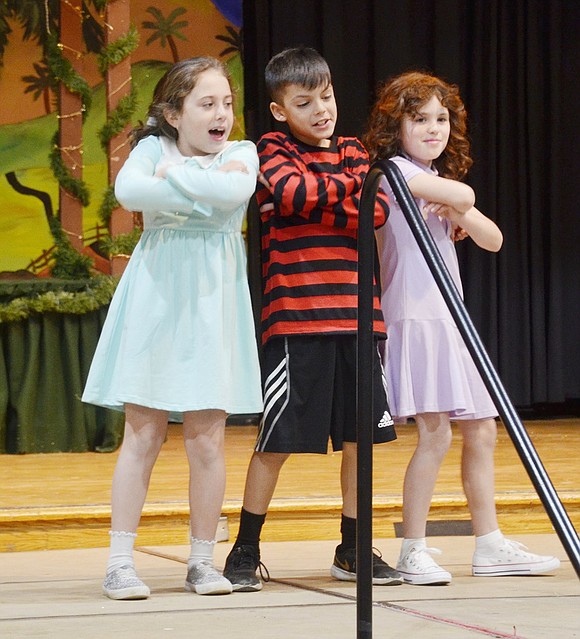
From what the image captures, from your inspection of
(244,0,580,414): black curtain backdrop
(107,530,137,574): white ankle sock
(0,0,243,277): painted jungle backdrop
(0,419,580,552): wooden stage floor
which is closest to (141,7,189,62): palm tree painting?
(0,0,243,277): painted jungle backdrop

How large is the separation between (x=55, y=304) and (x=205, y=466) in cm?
238

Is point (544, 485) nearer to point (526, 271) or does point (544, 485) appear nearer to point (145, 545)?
point (145, 545)

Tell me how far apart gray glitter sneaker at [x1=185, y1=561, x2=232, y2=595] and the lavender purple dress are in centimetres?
52

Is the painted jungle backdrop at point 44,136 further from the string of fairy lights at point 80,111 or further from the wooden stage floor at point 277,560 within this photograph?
the wooden stage floor at point 277,560

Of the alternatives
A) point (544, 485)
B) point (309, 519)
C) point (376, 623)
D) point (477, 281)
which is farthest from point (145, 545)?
point (477, 281)

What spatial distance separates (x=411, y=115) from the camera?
8.18 ft

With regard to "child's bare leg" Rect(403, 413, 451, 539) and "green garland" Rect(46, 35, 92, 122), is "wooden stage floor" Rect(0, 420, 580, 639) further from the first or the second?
"green garland" Rect(46, 35, 92, 122)

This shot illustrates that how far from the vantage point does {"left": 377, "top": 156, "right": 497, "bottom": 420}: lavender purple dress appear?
2.39 meters

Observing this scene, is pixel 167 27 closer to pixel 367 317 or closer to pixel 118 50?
pixel 118 50

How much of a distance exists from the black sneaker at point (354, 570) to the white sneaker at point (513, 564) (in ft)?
0.75

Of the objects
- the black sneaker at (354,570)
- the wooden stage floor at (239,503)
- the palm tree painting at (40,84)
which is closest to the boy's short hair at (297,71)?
the black sneaker at (354,570)

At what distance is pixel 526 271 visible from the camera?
233 inches

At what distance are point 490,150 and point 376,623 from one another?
13.9 feet

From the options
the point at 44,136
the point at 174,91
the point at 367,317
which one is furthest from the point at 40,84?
the point at 367,317
